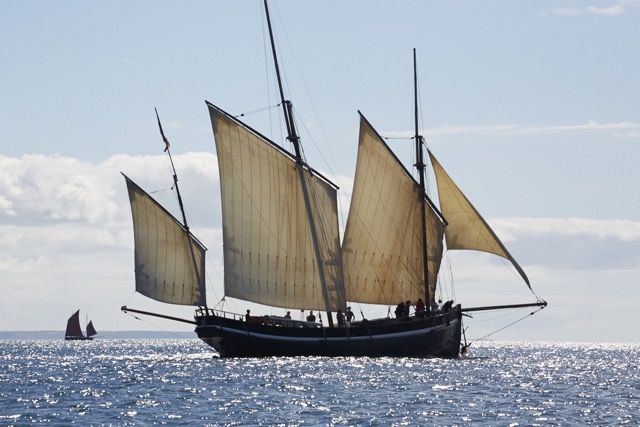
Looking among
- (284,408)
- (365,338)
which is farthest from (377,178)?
(284,408)

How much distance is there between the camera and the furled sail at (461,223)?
3083 inches

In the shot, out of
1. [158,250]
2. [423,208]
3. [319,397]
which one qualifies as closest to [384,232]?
[423,208]

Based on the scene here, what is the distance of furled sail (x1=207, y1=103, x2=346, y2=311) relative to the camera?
77875 millimetres

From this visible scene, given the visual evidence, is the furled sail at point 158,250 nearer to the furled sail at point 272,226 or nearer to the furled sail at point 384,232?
the furled sail at point 272,226

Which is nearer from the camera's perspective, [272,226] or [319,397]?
[319,397]

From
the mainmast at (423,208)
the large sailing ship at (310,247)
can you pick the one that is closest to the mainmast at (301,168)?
the large sailing ship at (310,247)

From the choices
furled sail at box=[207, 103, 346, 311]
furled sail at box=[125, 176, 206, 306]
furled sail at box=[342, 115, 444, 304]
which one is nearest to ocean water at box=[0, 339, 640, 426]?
furled sail at box=[207, 103, 346, 311]

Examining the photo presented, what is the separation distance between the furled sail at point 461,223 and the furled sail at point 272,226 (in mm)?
7572

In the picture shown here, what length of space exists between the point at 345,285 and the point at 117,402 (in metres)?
32.7

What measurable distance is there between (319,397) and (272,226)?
2778 cm

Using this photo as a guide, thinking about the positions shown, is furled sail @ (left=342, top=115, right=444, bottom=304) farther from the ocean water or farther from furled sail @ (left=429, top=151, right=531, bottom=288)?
the ocean water

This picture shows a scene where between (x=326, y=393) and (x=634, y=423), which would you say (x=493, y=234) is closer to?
(x=326, y=393)

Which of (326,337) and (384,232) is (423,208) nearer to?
(384,232)

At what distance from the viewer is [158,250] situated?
79812 mm
